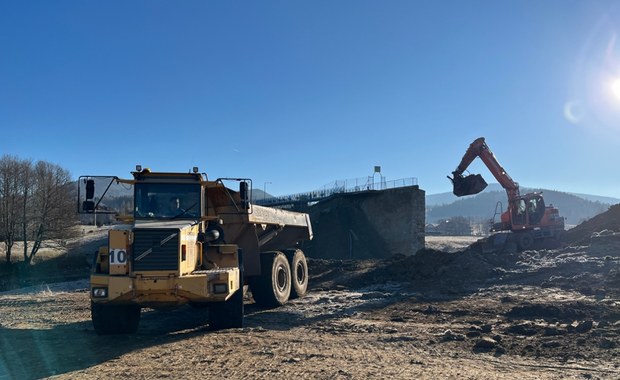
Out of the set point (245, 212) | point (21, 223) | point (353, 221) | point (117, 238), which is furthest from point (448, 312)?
point (21, 223)

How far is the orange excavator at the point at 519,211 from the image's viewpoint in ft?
85.4

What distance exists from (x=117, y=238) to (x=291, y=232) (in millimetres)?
7995

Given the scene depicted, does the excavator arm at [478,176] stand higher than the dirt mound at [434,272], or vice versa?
the excavator arm at [478,176]

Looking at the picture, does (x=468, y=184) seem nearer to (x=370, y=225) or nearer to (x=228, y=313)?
(x=370, y=225)

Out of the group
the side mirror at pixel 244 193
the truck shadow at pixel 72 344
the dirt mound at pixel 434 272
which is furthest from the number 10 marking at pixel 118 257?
the dirt mound at pixel 434 272

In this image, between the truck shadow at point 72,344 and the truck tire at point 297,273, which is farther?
the truck tire at point 297,273

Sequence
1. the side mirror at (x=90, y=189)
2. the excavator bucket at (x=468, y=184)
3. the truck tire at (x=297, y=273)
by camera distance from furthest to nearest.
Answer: the excavator bucket at (x=468, y=184), the truck tire at (x=297, y=273), the side mirror at (x=90, y=189)

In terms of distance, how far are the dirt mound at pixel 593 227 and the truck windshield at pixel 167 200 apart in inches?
784

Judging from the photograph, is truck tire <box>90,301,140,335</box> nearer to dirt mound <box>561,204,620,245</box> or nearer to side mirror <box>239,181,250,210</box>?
side mirror <box>239,181,250,210</box>

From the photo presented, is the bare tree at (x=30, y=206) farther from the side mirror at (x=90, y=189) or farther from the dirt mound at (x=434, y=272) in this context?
the side mirror at (x=90, y=189)

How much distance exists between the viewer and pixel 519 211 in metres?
26.5

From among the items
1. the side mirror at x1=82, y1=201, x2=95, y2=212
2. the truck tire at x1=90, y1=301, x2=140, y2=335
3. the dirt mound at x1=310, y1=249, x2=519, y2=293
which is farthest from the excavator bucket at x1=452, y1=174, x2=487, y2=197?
the side mirror at x1=82, y1=201, x2=95, y2=212

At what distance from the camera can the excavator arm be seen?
24.7 meters

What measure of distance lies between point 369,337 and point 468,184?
17389 millimetres
